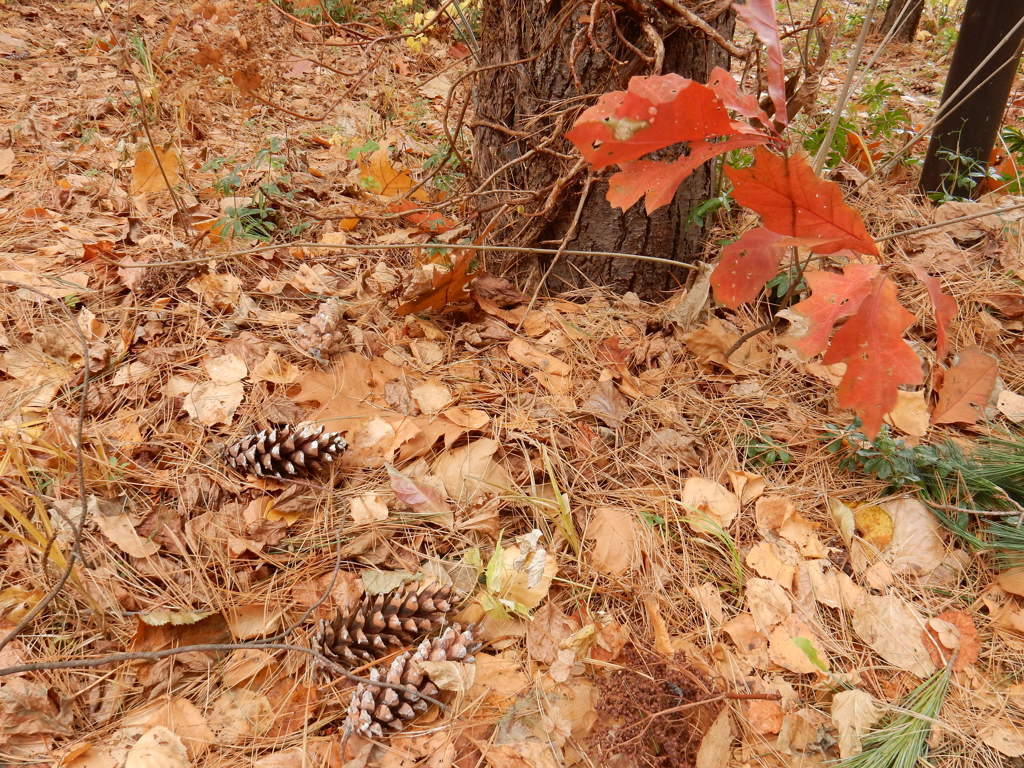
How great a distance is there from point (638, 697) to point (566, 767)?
14cm

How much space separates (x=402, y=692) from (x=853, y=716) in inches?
27.0

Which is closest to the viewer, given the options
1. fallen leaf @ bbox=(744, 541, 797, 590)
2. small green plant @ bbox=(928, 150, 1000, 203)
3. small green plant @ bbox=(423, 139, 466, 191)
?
fallen leaf @ bbox=(744, 541, 797, 590)

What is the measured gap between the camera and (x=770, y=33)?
3.60ft

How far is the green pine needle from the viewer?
3.00ft

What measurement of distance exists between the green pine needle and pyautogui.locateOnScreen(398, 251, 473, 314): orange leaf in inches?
46.4

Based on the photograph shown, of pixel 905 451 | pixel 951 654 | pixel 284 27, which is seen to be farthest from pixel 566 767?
pixel 284 27

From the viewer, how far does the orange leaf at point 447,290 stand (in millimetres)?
1495

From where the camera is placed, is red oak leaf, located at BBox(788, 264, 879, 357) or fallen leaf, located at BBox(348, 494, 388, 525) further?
fallen leaf, located at BBox(348, 494, 388, 525)

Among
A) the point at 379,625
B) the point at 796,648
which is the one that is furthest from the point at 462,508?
the point at 796,648

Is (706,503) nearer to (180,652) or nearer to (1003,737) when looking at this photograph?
(1003,737)

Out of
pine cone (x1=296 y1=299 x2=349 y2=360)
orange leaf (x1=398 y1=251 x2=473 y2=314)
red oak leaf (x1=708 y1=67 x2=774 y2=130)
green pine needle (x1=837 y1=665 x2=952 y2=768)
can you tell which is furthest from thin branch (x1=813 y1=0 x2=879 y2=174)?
pine cone (x1=296 y1=299 x2=349 y2=360)

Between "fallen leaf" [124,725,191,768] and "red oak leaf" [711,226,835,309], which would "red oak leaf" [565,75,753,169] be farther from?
"fallen leaf" [124,725,191,768]

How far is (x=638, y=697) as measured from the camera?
93 centimetres

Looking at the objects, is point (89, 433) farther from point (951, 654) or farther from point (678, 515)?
point (951, 654)
